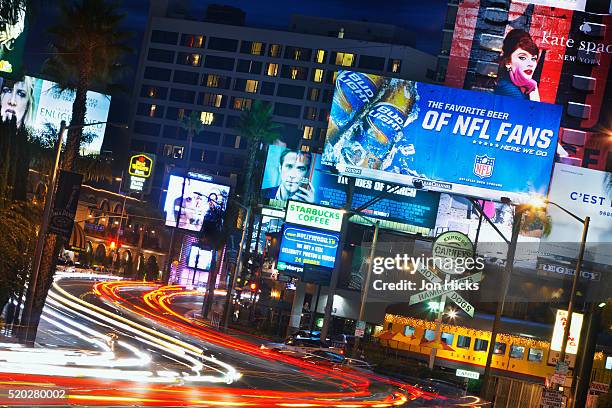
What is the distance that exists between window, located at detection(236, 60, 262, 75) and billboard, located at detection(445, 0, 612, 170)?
245 feet

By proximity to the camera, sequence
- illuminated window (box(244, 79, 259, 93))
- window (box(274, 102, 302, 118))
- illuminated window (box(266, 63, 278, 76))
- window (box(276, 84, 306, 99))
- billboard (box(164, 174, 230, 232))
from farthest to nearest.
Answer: illuminated window (box(244, 79, 259, 93)), illuminated window (box(266, 63, 278, 76)), window (box(276, 84, 306, 99)), window (box(274, 102, 302, 118)), billboard (box(164, 174, 230, 232))

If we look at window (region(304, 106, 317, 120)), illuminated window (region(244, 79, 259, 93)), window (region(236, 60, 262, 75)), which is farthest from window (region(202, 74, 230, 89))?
window (region(304, 106, 317, 120))

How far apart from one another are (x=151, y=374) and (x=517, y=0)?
229ft

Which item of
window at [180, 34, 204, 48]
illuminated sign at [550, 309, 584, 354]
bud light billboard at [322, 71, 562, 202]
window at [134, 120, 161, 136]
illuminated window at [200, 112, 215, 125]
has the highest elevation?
window at [180, 34, 204, 48]

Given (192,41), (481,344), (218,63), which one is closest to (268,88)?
(218,63)

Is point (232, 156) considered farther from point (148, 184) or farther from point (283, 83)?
point (148, 184)

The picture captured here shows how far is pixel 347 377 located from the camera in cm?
5369

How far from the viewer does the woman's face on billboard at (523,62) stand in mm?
98438

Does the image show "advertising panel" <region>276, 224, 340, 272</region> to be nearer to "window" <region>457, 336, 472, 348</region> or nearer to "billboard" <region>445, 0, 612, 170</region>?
"window" <region>457, 336, 472, 348</region>

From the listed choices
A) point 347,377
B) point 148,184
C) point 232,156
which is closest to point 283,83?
point 232,156

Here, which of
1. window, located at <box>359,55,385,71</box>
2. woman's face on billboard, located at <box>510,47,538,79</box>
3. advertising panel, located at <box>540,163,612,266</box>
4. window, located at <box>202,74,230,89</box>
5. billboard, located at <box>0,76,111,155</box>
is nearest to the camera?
advertising panel, located at <box>540,163,612,266</box>

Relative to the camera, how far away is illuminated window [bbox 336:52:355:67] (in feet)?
543

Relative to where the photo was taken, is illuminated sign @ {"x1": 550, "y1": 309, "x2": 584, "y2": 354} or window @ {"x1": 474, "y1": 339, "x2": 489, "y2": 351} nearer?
illuminated sign @ {"x1": 550, "y1": 309, "x2": 584, "y2": 354}

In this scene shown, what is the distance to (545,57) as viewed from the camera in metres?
98.2
